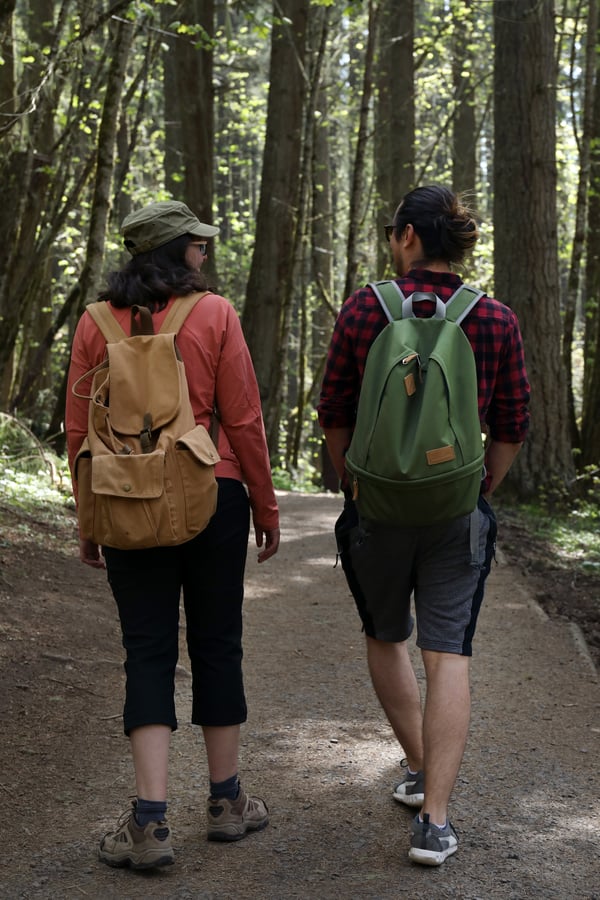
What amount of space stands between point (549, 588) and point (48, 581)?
3.75m

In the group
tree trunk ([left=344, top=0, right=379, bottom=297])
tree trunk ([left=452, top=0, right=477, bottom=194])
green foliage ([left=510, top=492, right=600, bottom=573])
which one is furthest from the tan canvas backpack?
tree trunk ([left=452, top=0, right=477, bottom=194])

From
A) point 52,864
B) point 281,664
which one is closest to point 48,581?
point 281,664

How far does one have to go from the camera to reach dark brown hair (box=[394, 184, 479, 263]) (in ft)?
11.4

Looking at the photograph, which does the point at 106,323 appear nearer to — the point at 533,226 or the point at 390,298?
the point at 390,298

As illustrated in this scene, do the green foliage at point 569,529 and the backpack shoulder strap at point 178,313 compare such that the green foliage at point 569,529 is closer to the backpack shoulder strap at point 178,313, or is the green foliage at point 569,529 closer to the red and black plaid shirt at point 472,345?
the red and black plaid shirt at point 472,345

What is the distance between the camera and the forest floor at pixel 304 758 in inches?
130

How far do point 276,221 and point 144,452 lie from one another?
1368 centimetres

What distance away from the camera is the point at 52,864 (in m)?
3.39

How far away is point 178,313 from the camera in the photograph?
11.1 feet

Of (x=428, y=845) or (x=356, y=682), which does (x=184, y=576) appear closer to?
(x=428, y=845)

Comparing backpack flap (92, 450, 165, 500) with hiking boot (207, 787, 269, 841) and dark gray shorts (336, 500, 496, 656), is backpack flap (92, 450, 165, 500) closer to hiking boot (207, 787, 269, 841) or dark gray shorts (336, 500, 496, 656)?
dark gray shorts (336, 500, 496, 656)

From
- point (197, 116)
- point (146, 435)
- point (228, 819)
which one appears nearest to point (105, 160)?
point (197, 116)

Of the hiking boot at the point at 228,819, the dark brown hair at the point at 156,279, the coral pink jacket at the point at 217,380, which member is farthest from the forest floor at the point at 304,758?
the dark brown hair at the point at 156,279

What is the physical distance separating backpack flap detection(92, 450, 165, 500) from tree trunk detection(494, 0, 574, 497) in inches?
367
